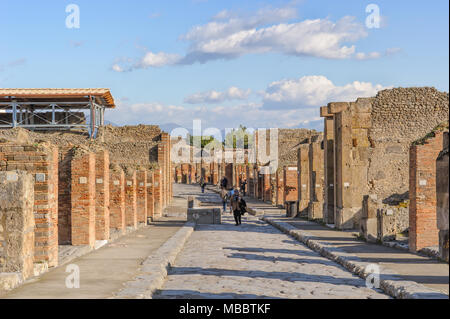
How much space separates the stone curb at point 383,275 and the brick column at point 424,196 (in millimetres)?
1572

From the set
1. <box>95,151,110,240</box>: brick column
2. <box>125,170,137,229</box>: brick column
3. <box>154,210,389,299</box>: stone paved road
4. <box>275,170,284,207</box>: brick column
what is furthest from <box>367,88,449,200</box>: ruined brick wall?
<box>275,170,284,207</box>: brick column

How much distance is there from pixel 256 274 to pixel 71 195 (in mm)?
5100

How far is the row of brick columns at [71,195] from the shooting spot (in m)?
9.88

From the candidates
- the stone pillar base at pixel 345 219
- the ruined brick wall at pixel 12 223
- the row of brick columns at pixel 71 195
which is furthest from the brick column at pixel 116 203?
the ruined brick wall at pixel 12 223

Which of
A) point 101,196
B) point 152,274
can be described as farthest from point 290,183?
point 152,274

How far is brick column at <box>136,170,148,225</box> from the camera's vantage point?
22.1 metres

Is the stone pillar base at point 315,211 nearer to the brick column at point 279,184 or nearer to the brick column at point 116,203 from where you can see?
the brick column at point 116,203

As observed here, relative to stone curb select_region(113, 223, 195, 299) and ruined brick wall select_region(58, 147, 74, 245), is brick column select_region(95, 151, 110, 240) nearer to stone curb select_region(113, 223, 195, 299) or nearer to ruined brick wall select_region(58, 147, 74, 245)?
ruined brick wall select_region(58, 147, 74, 245)

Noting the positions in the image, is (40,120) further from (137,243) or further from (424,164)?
(424,164)

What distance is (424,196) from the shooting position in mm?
12562

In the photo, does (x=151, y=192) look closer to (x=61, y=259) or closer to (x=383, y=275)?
(x=61, y=259)

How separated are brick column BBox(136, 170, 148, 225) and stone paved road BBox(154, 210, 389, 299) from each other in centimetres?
632
